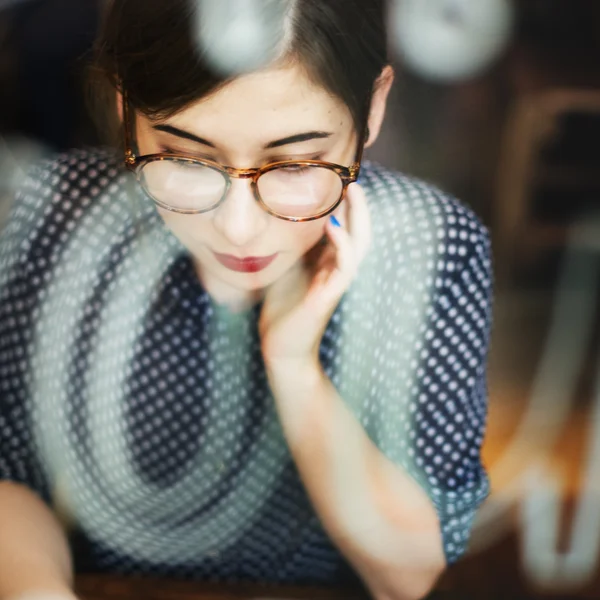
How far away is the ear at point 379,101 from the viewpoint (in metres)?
0.53

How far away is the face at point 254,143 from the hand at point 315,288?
0.05 feet

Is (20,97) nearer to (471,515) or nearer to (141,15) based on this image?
(141,15)

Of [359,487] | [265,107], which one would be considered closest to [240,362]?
[359,487]

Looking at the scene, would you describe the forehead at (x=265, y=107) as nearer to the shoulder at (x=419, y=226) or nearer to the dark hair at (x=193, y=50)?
the dark hair at (x=193, y=50)

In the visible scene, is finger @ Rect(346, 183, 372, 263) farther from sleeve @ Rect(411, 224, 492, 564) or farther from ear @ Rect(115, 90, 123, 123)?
ear @ Rect(115, 90, 123, 123)

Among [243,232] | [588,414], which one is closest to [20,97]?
[243,232]

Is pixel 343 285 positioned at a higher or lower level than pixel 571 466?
higher

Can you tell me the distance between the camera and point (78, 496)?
2.18ft

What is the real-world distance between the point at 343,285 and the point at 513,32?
0.98ft

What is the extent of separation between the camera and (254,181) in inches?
20.3

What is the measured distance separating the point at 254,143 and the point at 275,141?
2cm

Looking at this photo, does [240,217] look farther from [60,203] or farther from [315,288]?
[60,203]

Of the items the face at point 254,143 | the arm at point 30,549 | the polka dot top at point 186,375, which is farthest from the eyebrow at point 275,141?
the arm at point 30,549

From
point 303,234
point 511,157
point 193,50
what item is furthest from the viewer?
point 511,157
